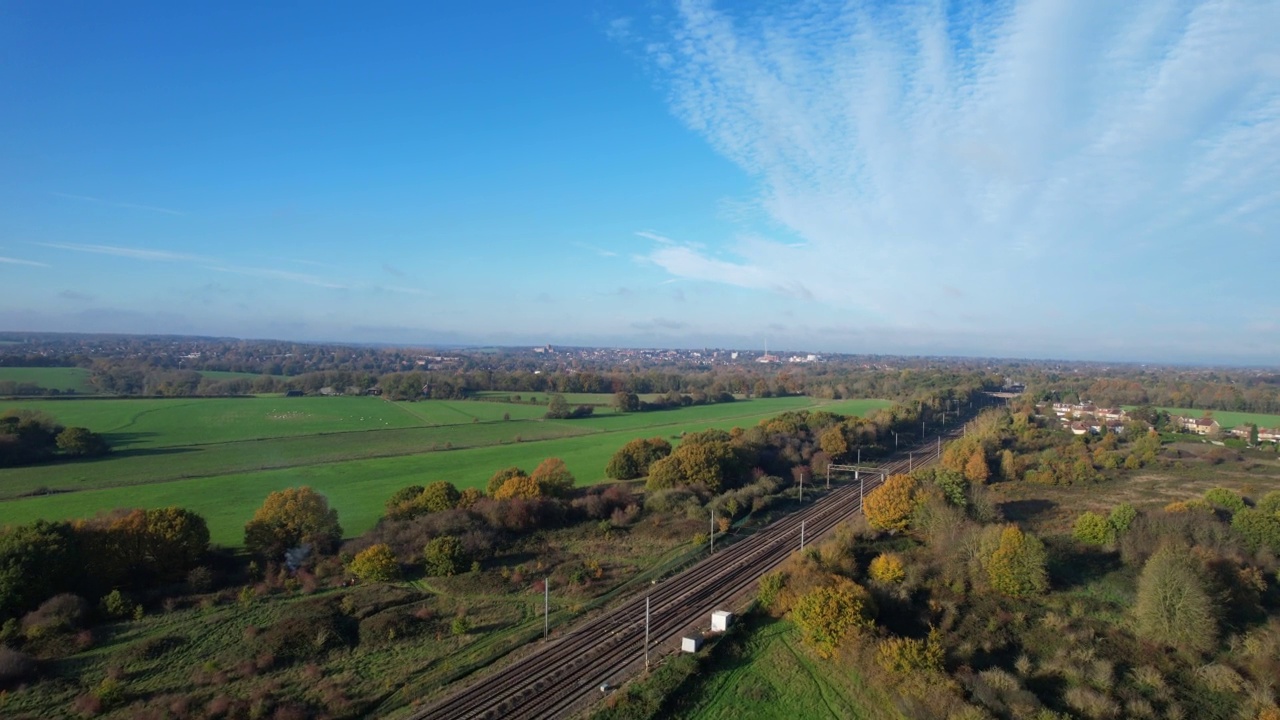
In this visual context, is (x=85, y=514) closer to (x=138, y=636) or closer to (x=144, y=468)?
(x=144, y=468)

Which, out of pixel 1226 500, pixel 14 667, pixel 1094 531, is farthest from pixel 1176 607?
pixel 14 667

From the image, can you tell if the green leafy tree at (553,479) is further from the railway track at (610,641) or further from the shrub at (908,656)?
the shrub at (908,656)

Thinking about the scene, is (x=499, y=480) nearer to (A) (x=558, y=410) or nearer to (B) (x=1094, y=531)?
(B) (x=1094, y=531)

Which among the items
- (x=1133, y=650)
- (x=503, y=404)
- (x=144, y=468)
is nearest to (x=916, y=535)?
(x=1133, y=650)

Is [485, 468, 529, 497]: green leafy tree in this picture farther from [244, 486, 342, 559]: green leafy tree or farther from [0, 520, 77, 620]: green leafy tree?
[0, 520, 77, 620]: green leafy tree

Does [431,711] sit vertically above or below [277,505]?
below

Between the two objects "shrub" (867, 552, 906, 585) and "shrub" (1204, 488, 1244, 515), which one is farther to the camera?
"shrub" (1204, 488, 1244, 515)

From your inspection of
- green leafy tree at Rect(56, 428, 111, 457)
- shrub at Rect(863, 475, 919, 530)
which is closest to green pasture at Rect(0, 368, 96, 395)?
green leafy tree at Rect(56, 428, 111, 457)
